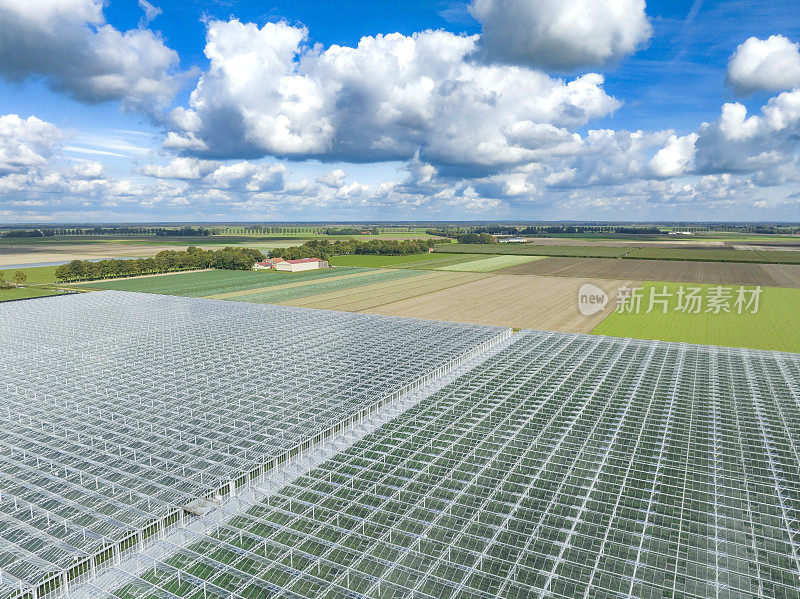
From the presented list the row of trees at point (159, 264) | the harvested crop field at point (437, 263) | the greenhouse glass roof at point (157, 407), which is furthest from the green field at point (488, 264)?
the greenhouse glass roof at point (157, 407)

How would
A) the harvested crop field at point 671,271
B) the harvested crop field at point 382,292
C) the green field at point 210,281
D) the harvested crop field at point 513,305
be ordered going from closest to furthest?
the harvested crop field at point 513,305, the harvested crop field at point 382,292, the green field at point 210,281, the harvested crop field at point 671,271

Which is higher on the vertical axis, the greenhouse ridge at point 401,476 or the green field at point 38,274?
the green field at point 38,274

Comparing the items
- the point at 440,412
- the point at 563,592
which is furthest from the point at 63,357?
the point at 563,592

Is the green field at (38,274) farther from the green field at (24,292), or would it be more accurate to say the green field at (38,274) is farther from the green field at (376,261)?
the green field at (376,261)

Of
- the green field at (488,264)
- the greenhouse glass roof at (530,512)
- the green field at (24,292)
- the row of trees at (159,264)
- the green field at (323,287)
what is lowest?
the greenhouse glass roof at (530,512)

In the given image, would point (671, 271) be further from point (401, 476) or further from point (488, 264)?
point (401, 476)

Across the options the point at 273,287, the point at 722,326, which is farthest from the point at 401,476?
the point at 273,287

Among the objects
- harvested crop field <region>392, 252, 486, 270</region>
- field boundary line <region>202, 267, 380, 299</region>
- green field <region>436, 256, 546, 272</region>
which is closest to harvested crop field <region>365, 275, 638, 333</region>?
green field <region>436, 256, 546, 272</region>

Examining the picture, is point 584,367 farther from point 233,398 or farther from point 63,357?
point 63,357
